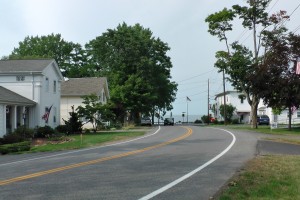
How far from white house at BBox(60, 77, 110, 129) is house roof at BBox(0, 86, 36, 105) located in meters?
13.2

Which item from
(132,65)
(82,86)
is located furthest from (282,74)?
(132,65)

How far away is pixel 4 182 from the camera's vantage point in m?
11.2

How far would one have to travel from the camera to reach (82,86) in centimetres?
5631

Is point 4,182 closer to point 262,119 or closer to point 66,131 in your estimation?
point 66,131

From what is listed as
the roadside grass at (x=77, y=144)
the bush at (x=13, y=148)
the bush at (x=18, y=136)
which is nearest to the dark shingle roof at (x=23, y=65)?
the bush at (x=18, y=136)

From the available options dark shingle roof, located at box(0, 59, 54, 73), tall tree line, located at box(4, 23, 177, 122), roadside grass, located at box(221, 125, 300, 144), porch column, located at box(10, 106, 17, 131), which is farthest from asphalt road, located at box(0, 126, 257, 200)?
tall tree line, located at box(4, 23, 177, 122)

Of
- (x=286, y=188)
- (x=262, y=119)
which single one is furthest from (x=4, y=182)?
(x=262, y=119)

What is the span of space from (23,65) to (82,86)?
1616 cm

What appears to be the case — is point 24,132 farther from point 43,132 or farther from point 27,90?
point 27,90

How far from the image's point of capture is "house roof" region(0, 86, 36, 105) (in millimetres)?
33188

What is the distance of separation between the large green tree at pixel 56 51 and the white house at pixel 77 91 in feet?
76.9

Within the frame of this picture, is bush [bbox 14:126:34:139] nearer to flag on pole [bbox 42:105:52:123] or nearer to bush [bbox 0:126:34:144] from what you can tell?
bush [bbox 0:126:34:144]

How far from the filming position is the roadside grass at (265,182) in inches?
353

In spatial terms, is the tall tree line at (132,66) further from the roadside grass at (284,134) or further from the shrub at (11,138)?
the shrub at (11,138)
